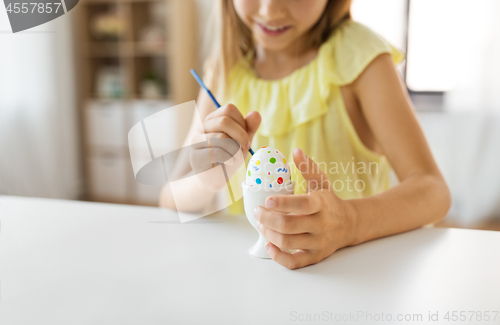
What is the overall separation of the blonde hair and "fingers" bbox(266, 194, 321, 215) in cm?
46

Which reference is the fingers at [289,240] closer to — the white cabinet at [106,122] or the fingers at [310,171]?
the fingers at [310,171]

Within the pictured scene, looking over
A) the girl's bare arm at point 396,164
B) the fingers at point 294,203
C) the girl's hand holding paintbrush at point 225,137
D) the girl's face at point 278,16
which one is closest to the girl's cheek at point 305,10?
the girl's face at point 278,16

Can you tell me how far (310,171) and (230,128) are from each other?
0.31 feet

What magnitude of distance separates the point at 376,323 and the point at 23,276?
30cm

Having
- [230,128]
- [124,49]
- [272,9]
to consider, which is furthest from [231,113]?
[124,49]

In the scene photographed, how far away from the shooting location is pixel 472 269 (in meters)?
0.38

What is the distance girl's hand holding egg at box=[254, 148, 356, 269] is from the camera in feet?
1.17

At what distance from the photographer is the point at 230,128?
430 millimetres

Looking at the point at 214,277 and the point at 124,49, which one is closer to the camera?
the point at 214,277

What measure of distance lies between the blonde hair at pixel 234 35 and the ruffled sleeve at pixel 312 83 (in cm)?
2

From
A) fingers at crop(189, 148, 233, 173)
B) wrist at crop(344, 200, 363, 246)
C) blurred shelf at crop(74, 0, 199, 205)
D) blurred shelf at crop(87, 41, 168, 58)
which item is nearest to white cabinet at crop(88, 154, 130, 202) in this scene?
blurred shelf at crop(74, 0, 199, 205)

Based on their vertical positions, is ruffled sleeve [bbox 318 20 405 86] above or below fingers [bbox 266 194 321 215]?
above

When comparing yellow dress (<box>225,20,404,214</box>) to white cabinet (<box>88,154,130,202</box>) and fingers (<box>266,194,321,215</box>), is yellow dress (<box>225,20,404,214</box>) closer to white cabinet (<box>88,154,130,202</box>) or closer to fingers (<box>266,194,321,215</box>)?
fingers (<box>266,194,321,215</box>)

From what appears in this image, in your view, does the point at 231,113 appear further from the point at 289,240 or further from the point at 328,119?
the point at 328,119
